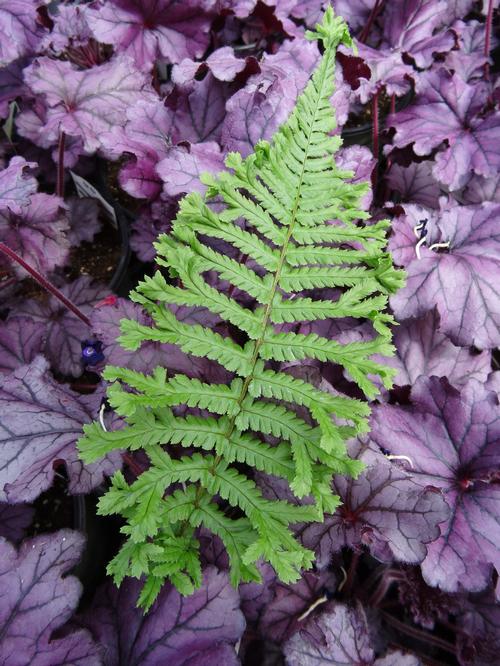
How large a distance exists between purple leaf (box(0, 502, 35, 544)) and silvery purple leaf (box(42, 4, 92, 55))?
131cm

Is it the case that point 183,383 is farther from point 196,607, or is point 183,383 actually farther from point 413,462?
point 413,462

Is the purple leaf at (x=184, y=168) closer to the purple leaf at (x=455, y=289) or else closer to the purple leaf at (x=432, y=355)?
the purple leaf at (x=455, y=289)

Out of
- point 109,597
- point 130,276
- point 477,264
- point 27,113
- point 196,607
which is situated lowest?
point 109,597

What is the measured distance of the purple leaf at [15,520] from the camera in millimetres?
1375

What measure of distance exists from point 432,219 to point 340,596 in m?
0.98

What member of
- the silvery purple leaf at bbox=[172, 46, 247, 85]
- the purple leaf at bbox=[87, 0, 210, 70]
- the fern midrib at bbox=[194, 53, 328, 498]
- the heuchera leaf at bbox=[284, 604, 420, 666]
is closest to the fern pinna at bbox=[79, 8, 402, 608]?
the fern midrib at bbox=[194, 53, 328, 498]

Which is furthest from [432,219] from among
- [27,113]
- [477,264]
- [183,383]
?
[27,113]

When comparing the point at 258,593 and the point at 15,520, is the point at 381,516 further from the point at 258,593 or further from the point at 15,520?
the point at 15,520

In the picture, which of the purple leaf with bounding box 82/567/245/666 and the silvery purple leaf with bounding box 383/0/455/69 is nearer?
the purple leaf with bounding box 82/567/245/666

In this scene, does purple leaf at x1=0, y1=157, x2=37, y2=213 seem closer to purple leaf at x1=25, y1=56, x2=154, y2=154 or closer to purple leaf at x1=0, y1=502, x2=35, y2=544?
purple leaf at x1=25, y1=56, x2=154, y2=154

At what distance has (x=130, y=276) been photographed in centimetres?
195

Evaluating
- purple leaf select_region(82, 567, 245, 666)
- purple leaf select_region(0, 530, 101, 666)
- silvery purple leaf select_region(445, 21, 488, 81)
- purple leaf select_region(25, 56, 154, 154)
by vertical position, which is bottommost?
purple leaf select_region(82, 567, 245, 666)

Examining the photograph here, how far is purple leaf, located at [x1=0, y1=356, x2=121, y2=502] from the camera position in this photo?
113cm

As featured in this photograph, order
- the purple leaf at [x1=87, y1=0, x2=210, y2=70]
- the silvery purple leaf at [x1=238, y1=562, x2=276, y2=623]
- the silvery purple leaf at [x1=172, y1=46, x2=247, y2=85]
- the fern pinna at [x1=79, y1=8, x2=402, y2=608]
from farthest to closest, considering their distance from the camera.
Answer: the purple leaf at [x1=87, y1=0, x2=210, y2=70] < the silvery purple leaf at [x1=172, y1=46, x2=247, y2=85] < the silvery purple leaf at [x1=238, y1=562, x2=276, y2=623] < the fern pinna at [x1=79, y1=8, x2=402, y2=608]
